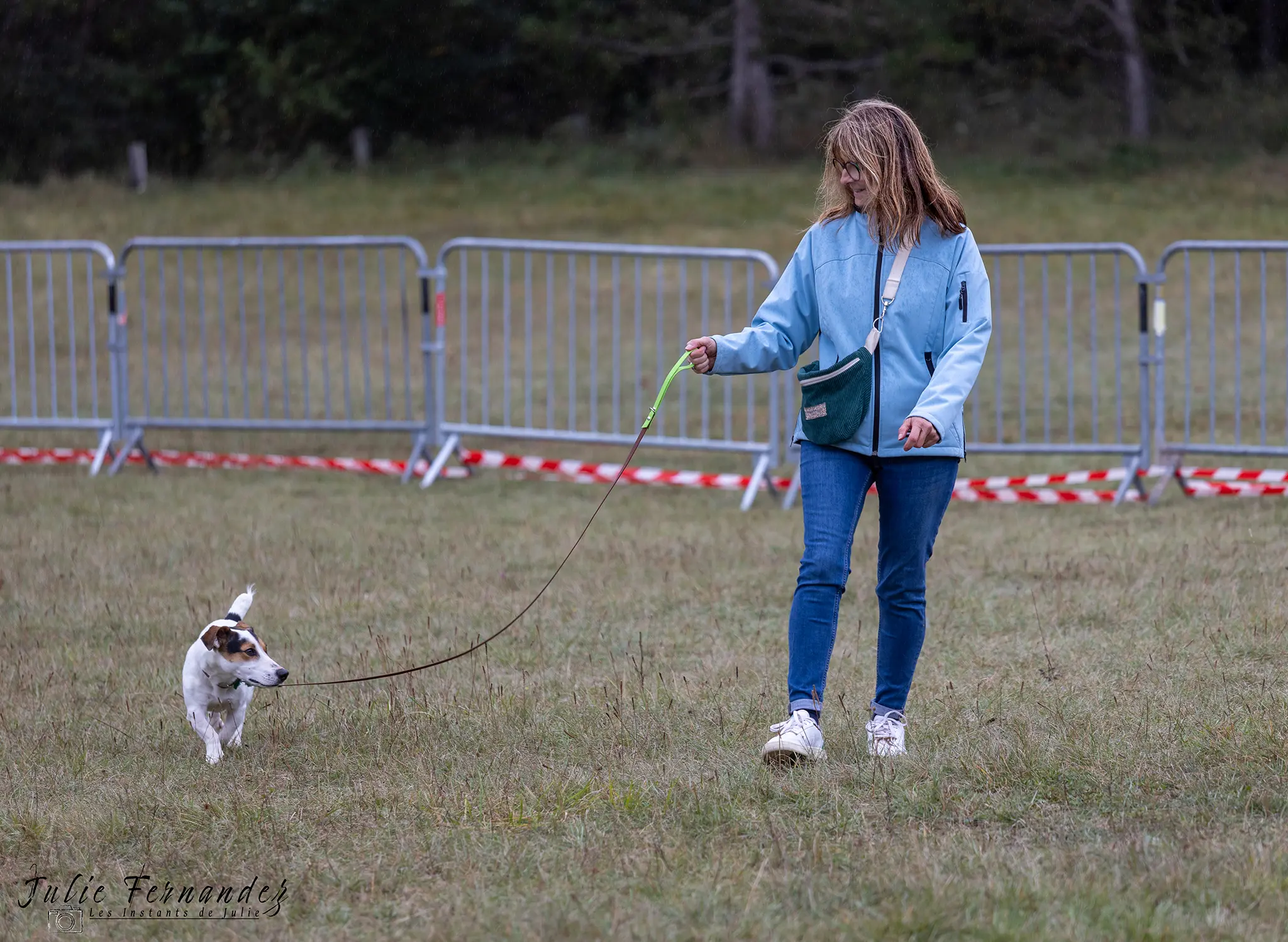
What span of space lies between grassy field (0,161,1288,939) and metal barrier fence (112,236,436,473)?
98 centimetres

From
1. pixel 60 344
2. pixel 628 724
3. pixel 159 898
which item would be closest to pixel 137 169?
pixel 60 344

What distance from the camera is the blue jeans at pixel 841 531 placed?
14.1 feet

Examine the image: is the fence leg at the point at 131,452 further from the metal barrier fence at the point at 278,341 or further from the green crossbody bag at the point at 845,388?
the green crossbody bag at the point at 845,388

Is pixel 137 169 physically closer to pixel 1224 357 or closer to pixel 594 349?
pixel 1224 357

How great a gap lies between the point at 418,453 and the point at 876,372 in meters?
6.46

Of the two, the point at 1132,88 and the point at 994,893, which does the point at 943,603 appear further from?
the point at 1132,88

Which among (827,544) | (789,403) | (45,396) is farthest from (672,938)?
(45,396)

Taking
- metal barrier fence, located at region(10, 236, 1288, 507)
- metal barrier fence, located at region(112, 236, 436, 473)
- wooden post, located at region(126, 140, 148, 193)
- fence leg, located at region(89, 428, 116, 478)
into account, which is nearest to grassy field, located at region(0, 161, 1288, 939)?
fence leg, located at region(89, 428, 116, 478)

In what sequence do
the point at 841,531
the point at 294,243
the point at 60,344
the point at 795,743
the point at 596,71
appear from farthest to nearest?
the point at 596,71 → the point at 60,344 → the point at 294,243 → the point at 841,531 → the point at 795,743

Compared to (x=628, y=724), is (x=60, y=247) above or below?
above

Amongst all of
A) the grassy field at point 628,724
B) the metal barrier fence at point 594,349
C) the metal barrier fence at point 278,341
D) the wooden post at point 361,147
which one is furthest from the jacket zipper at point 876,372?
the wooden post at point 361,147

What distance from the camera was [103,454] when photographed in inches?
428

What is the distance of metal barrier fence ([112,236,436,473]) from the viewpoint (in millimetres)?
10648

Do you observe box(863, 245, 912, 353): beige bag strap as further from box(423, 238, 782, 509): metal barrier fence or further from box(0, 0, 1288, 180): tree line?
box(0, 0, 1288, 180): tree line
